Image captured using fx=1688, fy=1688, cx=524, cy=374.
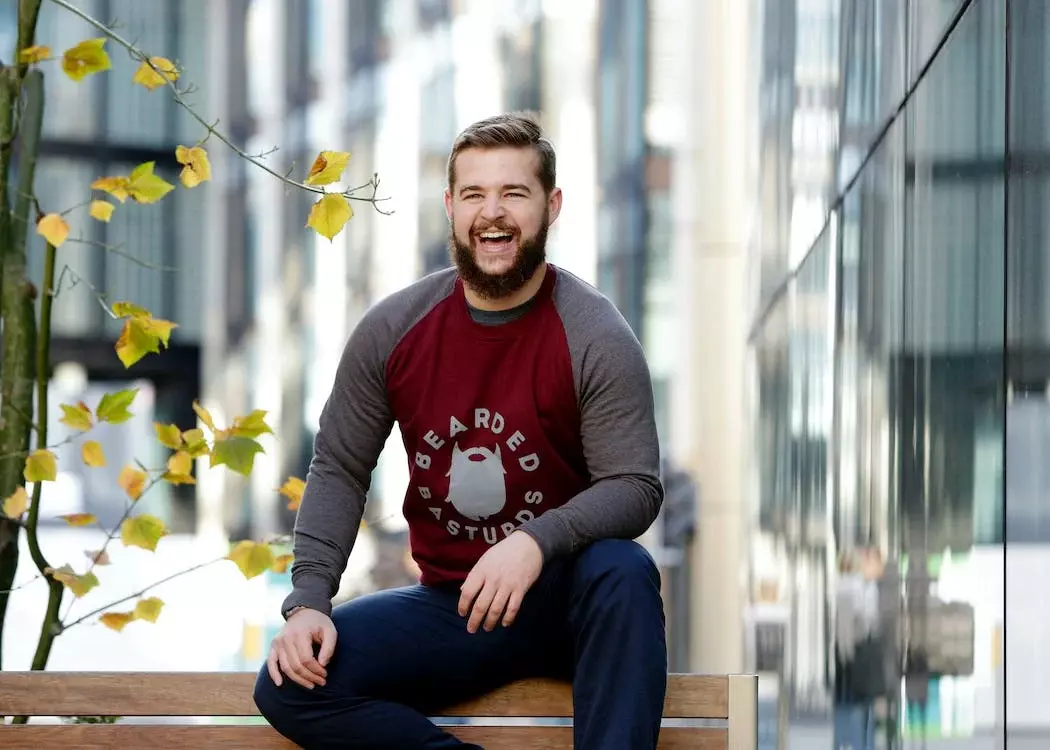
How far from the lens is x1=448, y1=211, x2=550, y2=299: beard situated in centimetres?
278

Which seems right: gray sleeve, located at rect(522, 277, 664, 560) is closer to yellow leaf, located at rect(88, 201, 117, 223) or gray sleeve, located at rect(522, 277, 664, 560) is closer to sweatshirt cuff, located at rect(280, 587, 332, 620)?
sweatshirt cuff, located at rect(280, 587, 332, 620)

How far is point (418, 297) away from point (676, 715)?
821 mm

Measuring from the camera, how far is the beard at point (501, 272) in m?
2.78

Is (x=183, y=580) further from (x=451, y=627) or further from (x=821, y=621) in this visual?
(x=451, y=627)

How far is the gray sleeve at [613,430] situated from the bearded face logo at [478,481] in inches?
5.7

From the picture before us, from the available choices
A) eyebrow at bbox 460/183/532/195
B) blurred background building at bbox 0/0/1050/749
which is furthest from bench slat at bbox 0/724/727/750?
blurred background building at bbox 0/0/1050/749

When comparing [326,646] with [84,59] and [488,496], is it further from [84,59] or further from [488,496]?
[84,59]

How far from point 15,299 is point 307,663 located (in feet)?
3.70

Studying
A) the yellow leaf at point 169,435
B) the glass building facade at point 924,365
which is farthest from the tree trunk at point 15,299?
the glass building facade at point 924,365

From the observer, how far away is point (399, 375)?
282 centimetres

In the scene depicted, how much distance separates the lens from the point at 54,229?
107 inches

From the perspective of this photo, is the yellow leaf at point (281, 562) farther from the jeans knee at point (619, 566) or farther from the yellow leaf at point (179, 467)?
the jeans knee at point (619, 566)

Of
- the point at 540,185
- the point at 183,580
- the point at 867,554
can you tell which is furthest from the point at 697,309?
the point at 540,185

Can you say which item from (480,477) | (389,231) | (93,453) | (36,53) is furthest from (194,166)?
(389,231)
